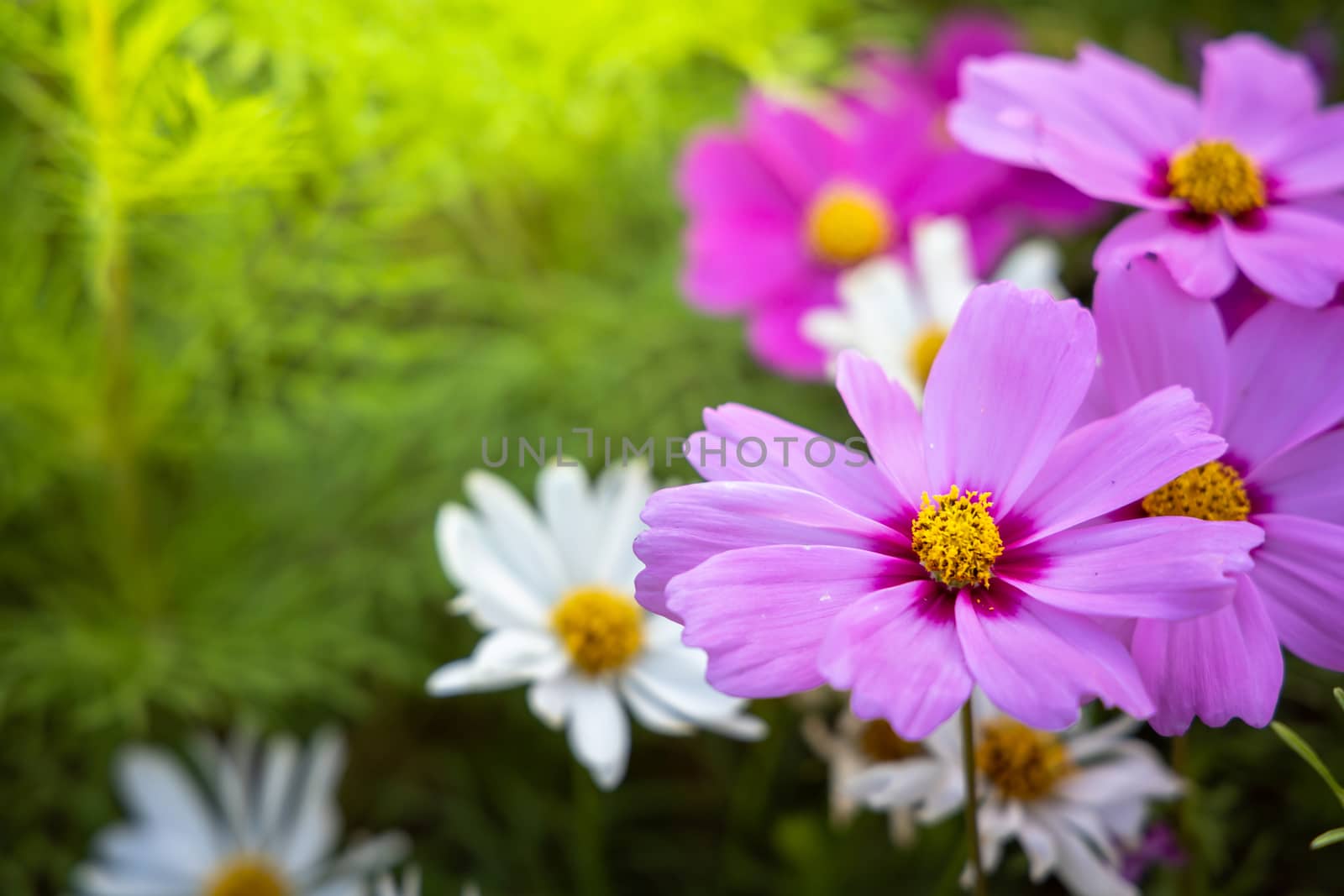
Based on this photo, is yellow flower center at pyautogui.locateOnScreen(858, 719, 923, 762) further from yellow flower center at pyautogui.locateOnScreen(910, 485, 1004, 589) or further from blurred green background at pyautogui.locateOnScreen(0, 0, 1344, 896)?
yellow flower center at pyautogui.locateOnScreen(910, 485, 1004, 589)

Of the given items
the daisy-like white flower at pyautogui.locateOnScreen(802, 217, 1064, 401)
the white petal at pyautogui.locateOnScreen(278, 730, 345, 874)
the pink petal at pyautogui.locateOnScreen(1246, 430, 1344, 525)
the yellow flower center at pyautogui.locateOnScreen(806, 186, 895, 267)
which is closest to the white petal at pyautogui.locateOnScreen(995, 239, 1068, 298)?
the daisy-like white flower at pyautogui.locateOnScreen(802, 217, 1064, 401)

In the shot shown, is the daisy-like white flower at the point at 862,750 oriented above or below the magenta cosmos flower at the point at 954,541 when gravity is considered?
below

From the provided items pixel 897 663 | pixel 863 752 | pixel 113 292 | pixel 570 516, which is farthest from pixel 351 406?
pixel 897 663

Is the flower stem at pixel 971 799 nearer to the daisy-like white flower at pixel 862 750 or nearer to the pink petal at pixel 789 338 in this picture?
the daisy-like white flower at pixel 862 750

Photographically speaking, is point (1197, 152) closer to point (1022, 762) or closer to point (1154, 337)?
point (1154, 337)

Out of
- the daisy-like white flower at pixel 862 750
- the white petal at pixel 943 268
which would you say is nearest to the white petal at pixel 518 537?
the daisy-like white flower at pixel 862 750

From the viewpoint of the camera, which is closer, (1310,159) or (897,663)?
(897,663)
